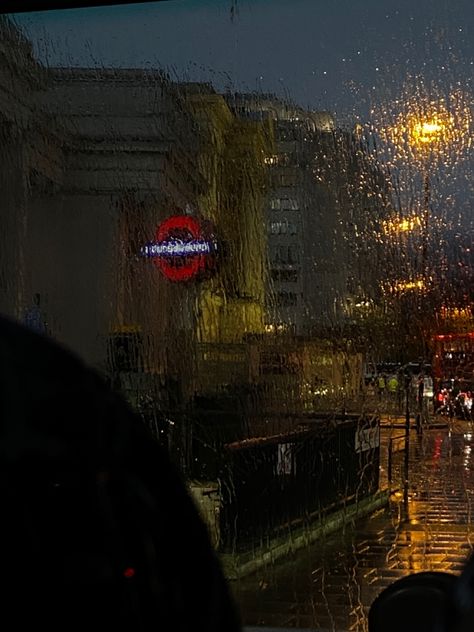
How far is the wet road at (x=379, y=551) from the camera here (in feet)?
17.0

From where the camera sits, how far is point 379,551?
17.7 ft

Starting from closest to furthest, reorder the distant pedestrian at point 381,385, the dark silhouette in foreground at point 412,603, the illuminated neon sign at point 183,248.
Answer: the dark silhouette in foreground at point 412,603 → the distant pedestrian at point 381,385 → the illuminated neon sign at point 183,248

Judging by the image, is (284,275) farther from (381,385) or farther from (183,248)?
(381,385)

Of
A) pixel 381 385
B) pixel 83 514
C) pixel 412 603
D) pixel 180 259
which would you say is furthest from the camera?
pixel 180 259

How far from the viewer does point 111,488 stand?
0.79 metres

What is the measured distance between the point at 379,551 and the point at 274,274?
153 cm

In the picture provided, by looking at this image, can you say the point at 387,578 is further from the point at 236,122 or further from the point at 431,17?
the point at 431,17

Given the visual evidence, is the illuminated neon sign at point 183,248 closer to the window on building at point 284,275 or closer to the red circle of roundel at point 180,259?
the red circle of roundel at point 180,259

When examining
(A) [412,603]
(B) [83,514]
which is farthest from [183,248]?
(B) [83,514]

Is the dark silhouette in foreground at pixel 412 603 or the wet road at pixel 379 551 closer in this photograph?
the dark silhouette in foreground at pixel 412 603

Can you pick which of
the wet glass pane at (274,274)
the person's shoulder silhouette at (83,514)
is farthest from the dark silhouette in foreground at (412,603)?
the wet glass pane at (274,274)

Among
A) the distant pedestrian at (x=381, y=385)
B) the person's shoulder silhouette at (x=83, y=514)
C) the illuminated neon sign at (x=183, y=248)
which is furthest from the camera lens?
the illuminated neon sign at (x=183, y=248)

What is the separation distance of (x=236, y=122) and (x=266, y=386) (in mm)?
1365

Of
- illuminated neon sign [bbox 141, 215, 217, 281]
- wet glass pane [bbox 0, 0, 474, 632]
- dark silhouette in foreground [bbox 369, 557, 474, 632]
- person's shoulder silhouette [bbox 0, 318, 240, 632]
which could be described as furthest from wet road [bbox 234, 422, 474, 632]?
person's shoulder silhouette [bbox 0, 318, 240, 632]
